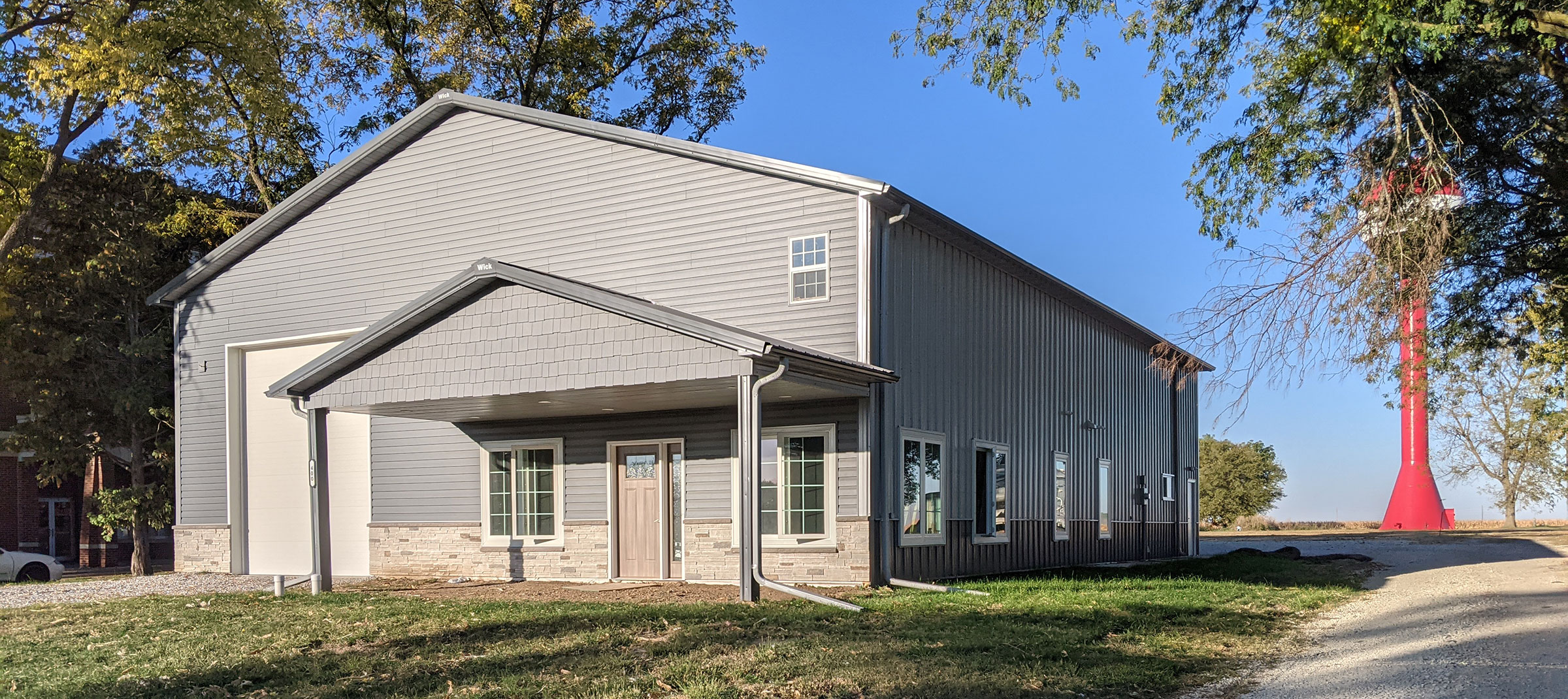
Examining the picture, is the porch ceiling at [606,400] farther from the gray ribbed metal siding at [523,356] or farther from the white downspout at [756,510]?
the white downspout at [756,510]

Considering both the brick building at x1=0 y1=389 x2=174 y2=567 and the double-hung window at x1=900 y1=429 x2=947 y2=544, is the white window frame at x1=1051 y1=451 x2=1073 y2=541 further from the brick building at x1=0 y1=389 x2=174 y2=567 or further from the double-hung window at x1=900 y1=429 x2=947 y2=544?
the brick building at x1=0 y1=389 x2=174 y2=567

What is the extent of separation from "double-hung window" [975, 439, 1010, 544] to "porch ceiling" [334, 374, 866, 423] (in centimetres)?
408

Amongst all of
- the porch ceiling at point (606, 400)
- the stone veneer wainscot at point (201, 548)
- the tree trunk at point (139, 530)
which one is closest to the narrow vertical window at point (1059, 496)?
the porch ceiling at point (606, 400)

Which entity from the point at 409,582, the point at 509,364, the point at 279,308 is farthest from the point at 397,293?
the point at 509,364

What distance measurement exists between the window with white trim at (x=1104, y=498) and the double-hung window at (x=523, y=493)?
11401 mm

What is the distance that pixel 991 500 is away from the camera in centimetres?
1848

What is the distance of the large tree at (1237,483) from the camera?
5988 cm

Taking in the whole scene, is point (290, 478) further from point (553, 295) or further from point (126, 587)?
point (553, 295)

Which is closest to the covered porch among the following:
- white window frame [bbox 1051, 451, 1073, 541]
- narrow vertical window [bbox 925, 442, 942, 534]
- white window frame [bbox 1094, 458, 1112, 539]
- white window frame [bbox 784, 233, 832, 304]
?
white window frame [bbox 784, 233, 832, 304]

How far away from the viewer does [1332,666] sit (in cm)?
920

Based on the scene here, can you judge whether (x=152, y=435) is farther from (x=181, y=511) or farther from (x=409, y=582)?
(x=409, y=582)

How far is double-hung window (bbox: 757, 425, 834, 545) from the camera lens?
15164mm

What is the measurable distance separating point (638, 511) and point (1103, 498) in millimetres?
11033

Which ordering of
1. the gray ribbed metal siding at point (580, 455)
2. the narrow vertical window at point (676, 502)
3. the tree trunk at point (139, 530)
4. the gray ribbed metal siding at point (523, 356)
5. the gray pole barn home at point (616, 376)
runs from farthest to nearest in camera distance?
the tree trunk at point (139, 530) < the narrow vertical window at point (676, 502) < the gray ribbed metal siding at point (580, 455) < the gray pole barn home at point (616, 376) < the gray ribbed metal siding at point (523, 356)
